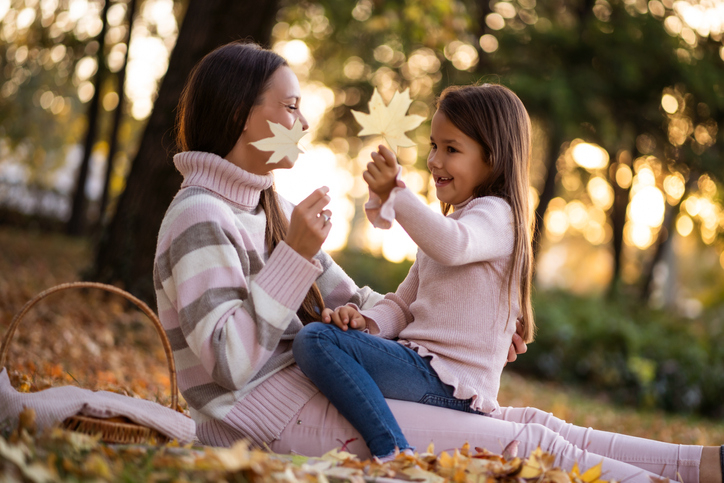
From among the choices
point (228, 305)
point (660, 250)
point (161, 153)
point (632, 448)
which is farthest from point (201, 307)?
point (660, 250)

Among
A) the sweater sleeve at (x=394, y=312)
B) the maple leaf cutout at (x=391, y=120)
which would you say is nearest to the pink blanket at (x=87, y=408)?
the sweater sleeve at (x=394, y=312)

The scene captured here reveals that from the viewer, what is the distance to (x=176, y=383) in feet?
7.69

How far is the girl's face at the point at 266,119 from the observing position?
95.3 inches

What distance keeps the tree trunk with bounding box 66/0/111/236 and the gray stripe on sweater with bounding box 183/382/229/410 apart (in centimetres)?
910

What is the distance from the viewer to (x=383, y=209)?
2.03 metres

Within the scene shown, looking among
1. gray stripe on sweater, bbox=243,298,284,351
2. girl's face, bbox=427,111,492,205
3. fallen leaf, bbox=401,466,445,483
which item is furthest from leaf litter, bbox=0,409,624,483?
girl's face, bbox=427,111,492,205

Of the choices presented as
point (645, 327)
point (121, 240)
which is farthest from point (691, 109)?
point (121, 240)

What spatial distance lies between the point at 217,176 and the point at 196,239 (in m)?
0.31

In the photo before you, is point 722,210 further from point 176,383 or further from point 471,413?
point 176,383

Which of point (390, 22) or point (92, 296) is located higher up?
point (390, 22)

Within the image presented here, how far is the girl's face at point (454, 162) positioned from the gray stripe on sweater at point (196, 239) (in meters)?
0.87

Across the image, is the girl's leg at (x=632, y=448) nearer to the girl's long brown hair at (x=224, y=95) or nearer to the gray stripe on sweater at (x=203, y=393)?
the gray stripe on sweater at (x=203, y=393)

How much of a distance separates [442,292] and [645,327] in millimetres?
8341

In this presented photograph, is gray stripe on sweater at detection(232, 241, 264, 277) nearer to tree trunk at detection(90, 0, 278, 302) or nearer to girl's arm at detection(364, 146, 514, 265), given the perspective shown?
girl's arm at detection(364, 146, 514, 265)
